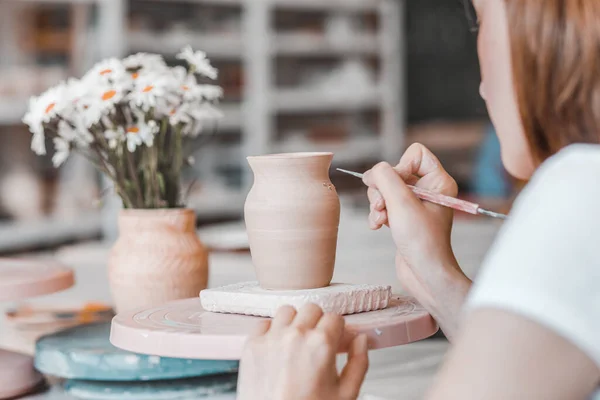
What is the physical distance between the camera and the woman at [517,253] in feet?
2.03

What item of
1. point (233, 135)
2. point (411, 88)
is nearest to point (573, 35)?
point (233, 135)

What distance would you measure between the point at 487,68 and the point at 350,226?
2.37m

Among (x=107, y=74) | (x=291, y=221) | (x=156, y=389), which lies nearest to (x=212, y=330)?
(x=291, y=221)

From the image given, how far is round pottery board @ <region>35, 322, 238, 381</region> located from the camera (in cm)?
115

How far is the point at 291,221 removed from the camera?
104cm

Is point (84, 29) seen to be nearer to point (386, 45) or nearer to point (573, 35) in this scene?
point (386, 45)

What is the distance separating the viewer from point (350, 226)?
10.7ft

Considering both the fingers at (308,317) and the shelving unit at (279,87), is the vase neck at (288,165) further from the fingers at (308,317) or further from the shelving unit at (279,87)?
the shelving unit at (279,87)

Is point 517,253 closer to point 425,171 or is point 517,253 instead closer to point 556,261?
point 556,261

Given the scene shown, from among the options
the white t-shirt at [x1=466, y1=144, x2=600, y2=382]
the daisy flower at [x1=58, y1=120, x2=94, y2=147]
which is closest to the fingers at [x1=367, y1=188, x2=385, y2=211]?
the white t-shirt at [x1=466, y1=144, x2=600, y2=382]

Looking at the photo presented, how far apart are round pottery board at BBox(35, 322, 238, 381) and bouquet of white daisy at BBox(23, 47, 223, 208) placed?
0.33 metres

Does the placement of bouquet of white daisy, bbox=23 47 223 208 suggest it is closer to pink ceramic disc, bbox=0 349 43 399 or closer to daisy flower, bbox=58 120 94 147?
daisy flower, bbox=58 120 94 147

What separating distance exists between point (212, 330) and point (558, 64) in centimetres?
45

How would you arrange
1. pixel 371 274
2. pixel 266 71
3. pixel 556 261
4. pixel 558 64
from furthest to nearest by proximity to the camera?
pixel 266 71, pixel 371 274, pixel 558 64, pixel 556 261
